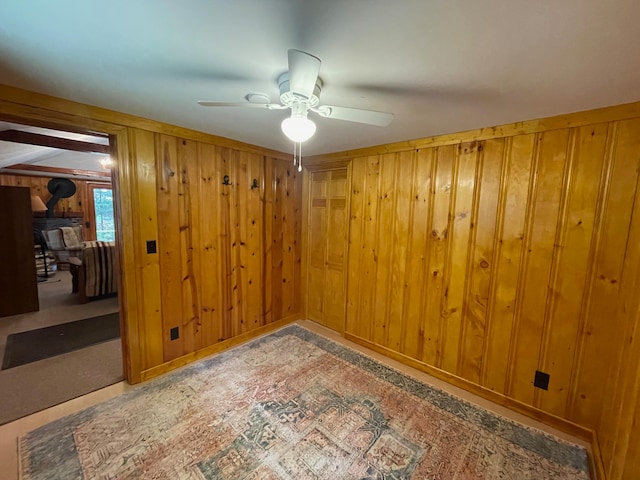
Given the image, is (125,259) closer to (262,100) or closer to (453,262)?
(262,100)

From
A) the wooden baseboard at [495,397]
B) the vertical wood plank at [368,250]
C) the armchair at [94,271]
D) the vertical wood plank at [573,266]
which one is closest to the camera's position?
the vertical wood plank at [573,266]

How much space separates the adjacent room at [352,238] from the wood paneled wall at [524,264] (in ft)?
0.05

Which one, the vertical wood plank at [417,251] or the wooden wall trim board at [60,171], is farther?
the wooden wall trim board at [60,171]

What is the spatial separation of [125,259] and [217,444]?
61.5 inches

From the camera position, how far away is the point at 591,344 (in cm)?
180

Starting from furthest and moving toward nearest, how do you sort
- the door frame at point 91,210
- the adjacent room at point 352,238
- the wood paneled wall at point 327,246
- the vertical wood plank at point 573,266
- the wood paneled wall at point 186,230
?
1. the door frame at point 91,210
2. the wood paneled wall at point 327,246
3. the wood paneled wall at point 186,230
4. the vertical wood plank at point 573,266
5. the adjacent room at point 352,238

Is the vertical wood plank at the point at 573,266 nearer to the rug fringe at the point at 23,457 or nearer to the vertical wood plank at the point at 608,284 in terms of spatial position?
the vertical wood plank at the point at 608,284

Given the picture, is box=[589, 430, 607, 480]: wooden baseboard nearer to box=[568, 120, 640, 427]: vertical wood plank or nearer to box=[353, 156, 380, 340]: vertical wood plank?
box=[568, 120, 640, 427]: vertical wood plank

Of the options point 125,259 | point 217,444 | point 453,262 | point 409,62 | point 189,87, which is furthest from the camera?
point 453,262

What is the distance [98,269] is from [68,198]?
4945 millimetres

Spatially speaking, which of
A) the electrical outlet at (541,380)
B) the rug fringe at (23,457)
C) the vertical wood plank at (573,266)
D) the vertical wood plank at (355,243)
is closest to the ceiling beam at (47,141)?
the rug fringe at (23,457)

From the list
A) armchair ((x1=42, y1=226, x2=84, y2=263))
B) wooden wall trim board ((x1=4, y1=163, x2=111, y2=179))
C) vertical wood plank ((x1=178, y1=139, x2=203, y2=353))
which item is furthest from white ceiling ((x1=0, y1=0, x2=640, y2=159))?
wooden wall trim board ((x1=4, y1=163, x2=111, y2=179))

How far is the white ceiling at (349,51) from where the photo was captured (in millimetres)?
921

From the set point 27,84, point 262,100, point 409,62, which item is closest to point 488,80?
point 409,62
